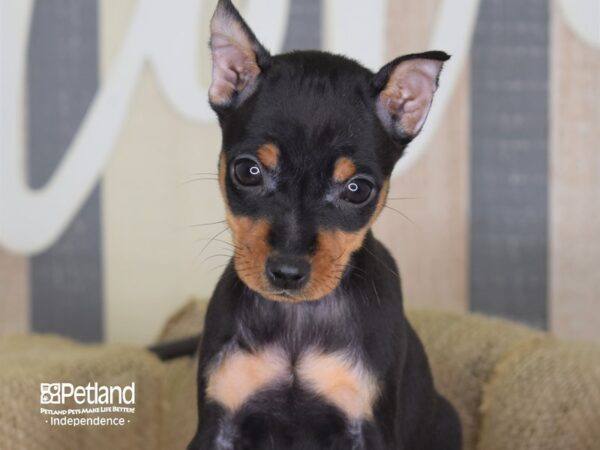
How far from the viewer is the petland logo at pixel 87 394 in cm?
247

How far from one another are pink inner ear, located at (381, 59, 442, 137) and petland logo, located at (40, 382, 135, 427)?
1.09m

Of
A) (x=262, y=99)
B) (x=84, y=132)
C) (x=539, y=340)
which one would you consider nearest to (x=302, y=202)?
(x=262, y=99)

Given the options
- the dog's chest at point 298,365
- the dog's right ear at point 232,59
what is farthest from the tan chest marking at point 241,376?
the dog's right ear at point 232,59

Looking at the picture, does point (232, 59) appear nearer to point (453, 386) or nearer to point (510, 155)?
point (453, 386)

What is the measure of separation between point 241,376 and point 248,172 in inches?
15.6

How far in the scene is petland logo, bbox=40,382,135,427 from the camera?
247 centimetres

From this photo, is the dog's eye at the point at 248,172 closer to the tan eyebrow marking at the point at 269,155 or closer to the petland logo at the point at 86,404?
the tan eyebrow marking at the point at 269,155

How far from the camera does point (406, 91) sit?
6.44 feet

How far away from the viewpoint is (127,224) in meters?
3.51

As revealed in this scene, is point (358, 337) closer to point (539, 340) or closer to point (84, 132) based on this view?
point (539, 340)

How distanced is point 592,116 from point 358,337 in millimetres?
1833

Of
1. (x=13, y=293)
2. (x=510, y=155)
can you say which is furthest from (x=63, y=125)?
(x=510, y=155)

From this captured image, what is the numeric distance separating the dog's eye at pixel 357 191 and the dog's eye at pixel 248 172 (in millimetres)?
156

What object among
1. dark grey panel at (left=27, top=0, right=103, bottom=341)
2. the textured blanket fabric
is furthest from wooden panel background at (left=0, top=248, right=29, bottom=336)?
the textured blanket fabric
